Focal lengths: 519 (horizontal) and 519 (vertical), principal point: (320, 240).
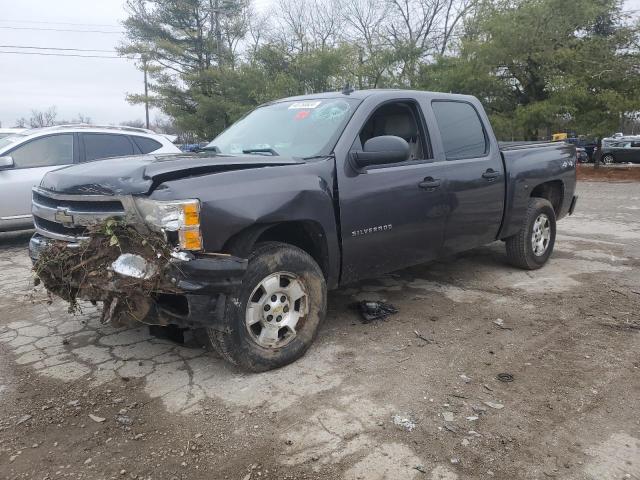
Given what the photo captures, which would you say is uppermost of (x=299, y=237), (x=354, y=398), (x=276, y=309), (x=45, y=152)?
(x=45, y=152)

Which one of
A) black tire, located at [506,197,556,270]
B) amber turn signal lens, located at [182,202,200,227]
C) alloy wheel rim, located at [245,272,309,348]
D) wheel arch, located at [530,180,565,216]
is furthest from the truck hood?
wheel arch, located at [530,180,565,216]

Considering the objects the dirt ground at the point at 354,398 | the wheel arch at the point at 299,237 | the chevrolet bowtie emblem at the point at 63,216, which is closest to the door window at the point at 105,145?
the dirt ground at the point at 354,398

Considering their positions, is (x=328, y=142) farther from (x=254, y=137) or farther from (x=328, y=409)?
(x=328, y=409)

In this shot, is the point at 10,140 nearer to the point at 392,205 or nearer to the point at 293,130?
the point at 293,130

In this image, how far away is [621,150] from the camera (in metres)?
26.2

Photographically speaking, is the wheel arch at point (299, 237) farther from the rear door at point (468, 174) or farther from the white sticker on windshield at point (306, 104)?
the rear door at point (468, 174)

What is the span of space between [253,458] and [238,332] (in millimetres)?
827

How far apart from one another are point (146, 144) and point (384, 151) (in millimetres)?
5694

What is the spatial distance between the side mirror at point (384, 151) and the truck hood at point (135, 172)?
494mm

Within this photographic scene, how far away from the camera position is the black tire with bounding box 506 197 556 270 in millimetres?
5734

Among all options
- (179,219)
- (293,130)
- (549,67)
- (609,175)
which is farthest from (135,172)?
(609,175)

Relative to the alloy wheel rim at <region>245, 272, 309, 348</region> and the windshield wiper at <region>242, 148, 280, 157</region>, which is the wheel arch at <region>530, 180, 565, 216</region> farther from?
the alloy wheel rim at <region>245, 272, 309, 348</region>

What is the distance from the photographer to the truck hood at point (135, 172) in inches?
119

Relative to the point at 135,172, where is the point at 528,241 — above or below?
below
